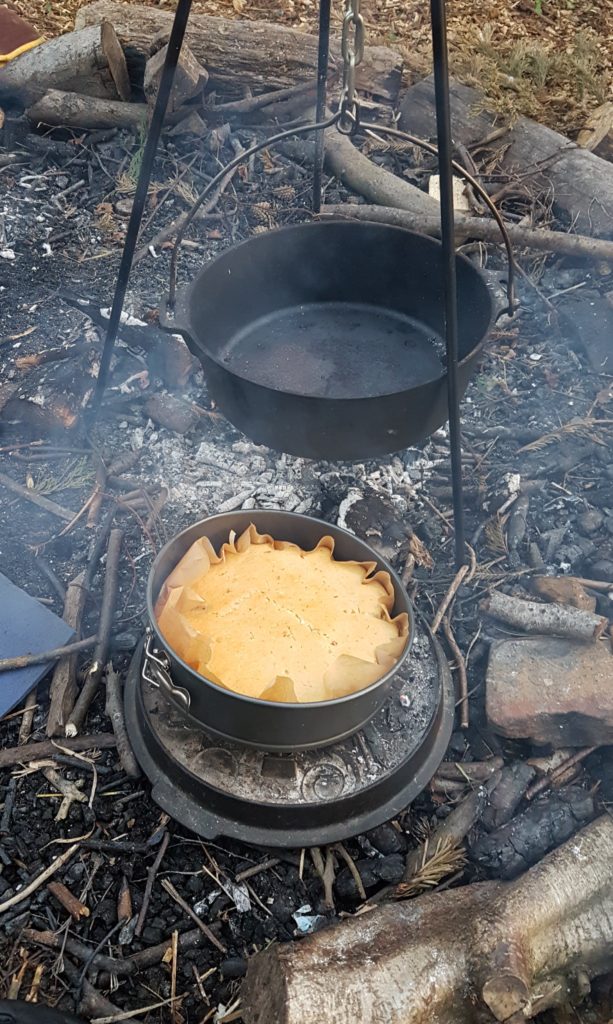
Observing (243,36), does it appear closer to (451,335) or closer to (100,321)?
(100,321)

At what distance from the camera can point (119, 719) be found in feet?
9.05

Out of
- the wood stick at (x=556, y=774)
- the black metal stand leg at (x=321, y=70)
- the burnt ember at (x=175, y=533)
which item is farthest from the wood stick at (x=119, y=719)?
the black metal stand leg at (x=321, y=70)

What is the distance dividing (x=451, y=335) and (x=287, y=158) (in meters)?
3.64

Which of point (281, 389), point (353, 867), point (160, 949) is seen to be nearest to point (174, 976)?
point (160, 949)

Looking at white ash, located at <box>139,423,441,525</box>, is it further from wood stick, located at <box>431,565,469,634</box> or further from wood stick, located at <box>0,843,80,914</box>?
wood stick, located at <box>0,843,80,914</box>

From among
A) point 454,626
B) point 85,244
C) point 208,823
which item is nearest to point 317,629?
point 208,823

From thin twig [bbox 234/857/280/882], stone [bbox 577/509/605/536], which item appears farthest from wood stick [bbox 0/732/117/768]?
stone [bbox 577/509/605/536]

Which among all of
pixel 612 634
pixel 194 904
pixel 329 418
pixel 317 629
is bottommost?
pixel 194 904

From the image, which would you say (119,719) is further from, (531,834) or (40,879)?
(531,834)

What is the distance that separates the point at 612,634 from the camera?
9.53ft

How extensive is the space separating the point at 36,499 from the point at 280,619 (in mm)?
1589

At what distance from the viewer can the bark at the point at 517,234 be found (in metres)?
4.68

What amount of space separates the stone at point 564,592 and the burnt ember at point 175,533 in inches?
0.4

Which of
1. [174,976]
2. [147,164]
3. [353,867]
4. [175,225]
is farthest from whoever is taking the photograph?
[175,225]
